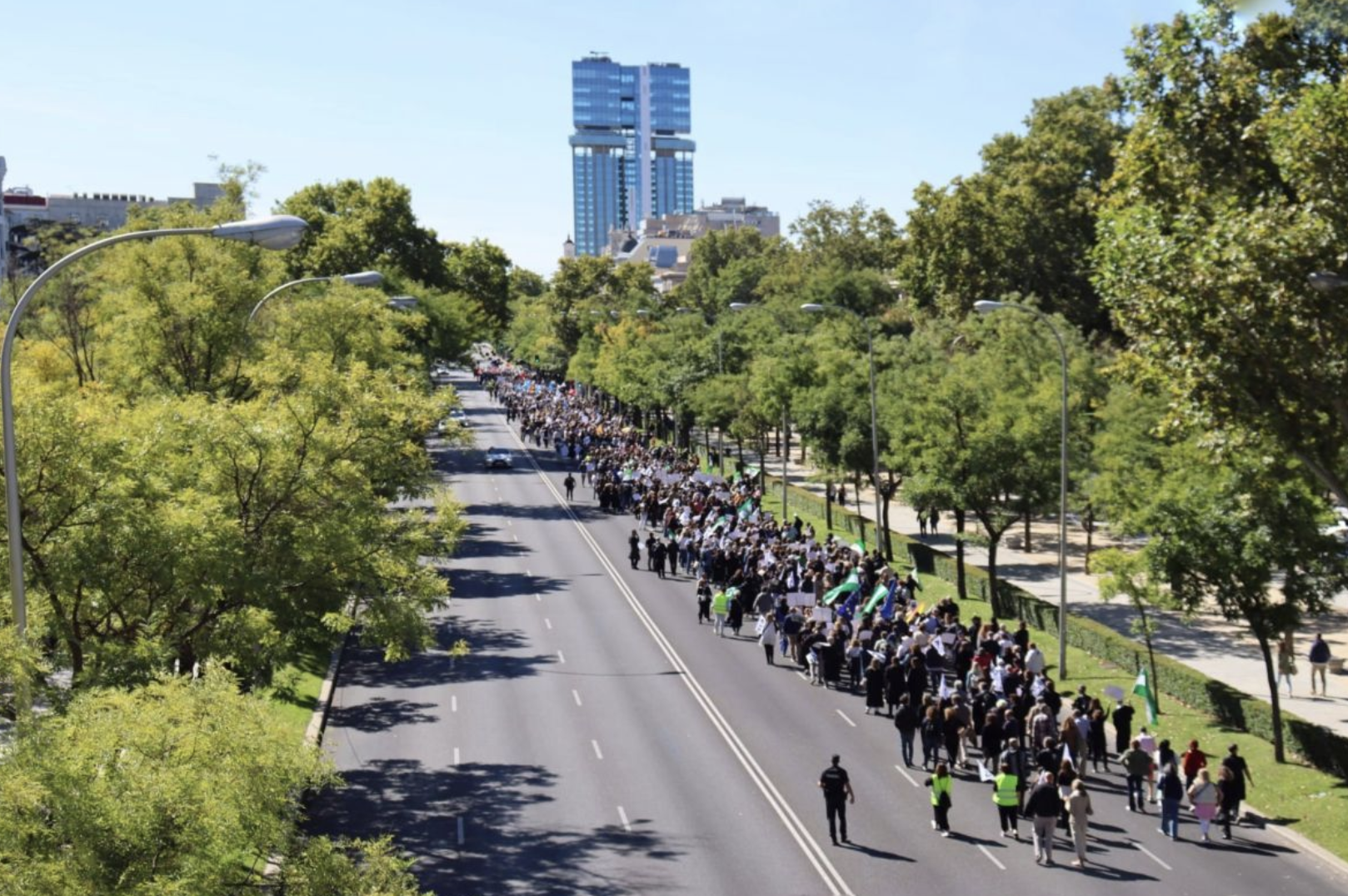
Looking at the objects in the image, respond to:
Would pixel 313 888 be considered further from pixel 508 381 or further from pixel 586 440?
pixel 508 381

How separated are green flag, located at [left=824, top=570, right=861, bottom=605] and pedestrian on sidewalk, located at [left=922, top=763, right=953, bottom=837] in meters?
12.7

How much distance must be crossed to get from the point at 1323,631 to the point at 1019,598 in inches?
287

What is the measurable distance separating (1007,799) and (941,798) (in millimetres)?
946

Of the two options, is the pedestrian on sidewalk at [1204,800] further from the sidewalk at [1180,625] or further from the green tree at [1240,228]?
the sidewalk at [1180,625]

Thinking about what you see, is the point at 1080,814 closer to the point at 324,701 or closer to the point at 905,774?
the point at 905,774

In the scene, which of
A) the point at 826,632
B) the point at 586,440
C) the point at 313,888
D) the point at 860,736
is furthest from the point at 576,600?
the point at 586,440

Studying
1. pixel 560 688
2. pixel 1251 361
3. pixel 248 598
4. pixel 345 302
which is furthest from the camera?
pixel 345 302

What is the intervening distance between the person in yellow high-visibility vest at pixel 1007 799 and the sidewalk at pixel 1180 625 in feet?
28.4

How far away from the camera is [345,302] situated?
37.5 metres

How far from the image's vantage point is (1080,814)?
742 inches

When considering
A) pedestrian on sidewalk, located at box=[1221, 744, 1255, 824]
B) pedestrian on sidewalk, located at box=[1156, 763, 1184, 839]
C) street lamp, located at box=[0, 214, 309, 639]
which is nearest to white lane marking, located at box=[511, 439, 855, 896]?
pedestrian on sidewalk, located at box=[1156, 763, 1184, 839]

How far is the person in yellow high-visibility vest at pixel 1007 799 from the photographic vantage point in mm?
19641

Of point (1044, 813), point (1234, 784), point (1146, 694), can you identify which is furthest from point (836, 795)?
point (1146, 694)

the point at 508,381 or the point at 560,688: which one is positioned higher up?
the point at 508,381
